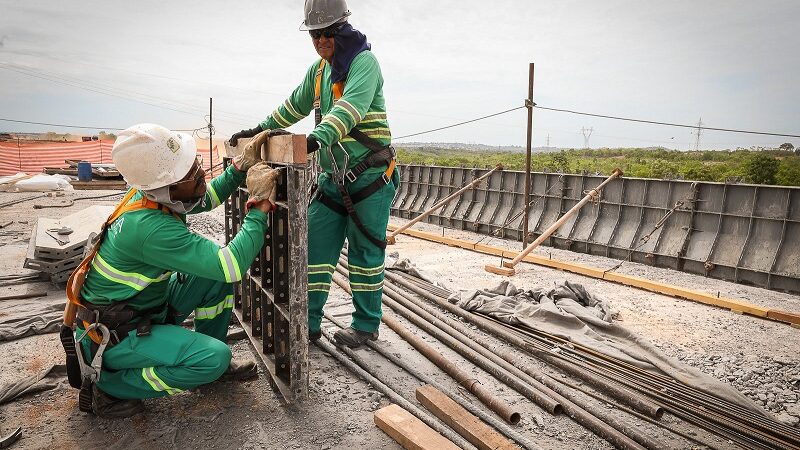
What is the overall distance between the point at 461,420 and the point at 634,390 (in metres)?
1.59

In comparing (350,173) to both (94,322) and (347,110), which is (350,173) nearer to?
(347,110)

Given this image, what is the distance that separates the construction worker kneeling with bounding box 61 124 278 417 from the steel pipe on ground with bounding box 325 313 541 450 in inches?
54.5

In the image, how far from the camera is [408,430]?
2812 mm

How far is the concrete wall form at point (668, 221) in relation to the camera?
25.6 ft

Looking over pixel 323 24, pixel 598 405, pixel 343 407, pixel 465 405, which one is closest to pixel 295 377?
pixel 343 407

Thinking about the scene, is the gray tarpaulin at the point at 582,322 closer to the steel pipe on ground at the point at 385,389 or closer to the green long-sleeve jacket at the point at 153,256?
the steel pipe on ground at the point at 385,389

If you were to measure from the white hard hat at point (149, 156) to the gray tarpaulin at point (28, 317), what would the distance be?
2.48 metres

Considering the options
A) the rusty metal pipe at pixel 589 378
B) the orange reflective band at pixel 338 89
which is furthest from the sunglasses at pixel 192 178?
the rusty metal pipe at pixel 589 378

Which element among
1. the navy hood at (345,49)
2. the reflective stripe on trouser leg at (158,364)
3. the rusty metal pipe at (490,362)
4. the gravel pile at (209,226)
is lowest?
the rusty metal pipe at (490,362)

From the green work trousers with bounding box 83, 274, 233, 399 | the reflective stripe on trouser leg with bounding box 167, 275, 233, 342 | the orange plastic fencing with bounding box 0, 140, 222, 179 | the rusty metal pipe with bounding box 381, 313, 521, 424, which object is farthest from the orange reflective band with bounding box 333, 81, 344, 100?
the orange plastic fencing with bounding box 0, 140, 222, 179

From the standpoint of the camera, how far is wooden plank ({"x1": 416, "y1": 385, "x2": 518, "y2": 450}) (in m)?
2.76

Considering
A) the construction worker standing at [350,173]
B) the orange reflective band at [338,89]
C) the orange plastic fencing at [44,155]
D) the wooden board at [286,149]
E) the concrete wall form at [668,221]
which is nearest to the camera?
the wooden board at [286,149]

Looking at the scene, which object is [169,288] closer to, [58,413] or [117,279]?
[117,279]

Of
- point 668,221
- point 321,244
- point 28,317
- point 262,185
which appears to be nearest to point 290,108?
point 321,244
